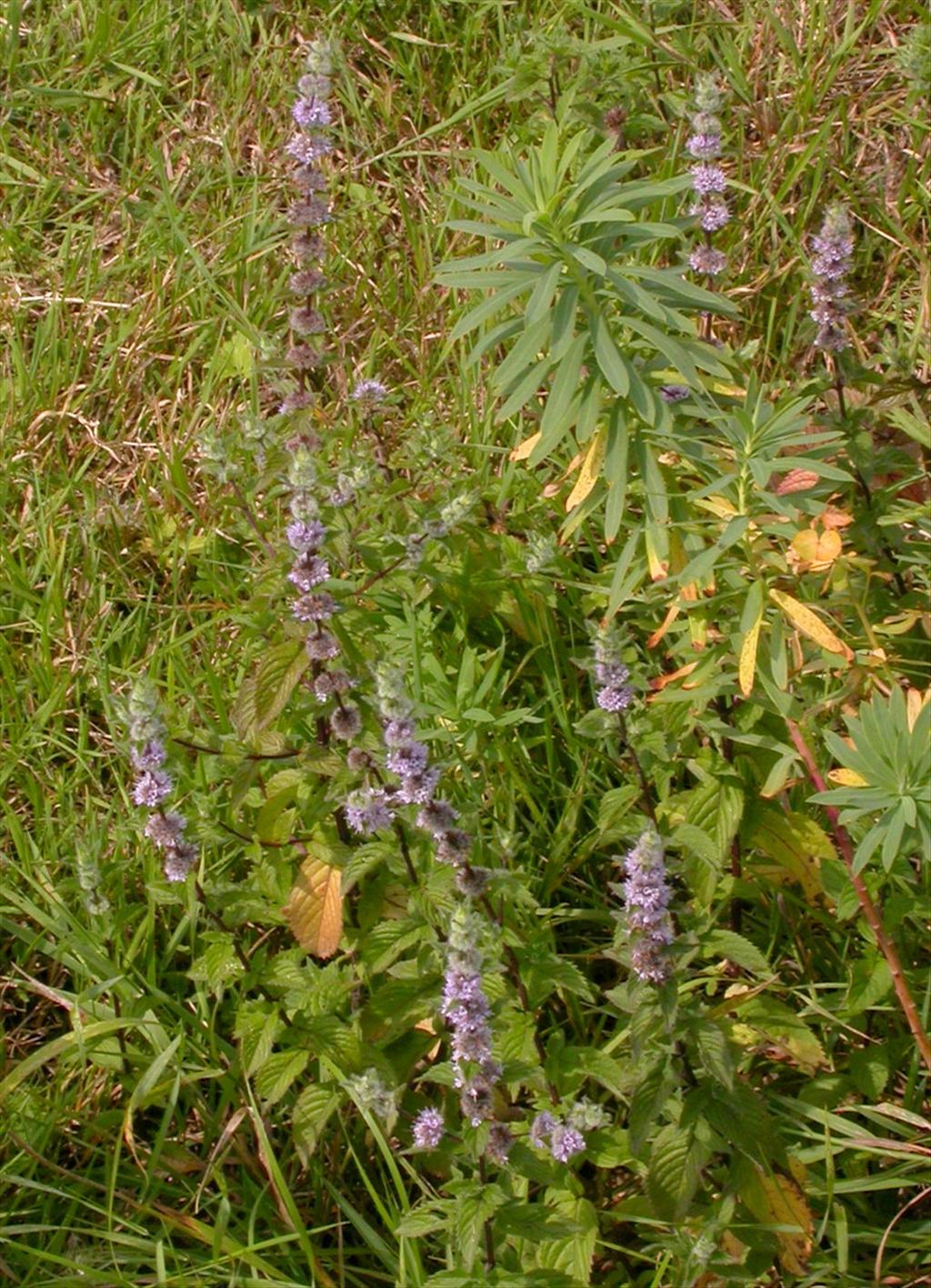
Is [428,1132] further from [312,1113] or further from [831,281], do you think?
[831,281]

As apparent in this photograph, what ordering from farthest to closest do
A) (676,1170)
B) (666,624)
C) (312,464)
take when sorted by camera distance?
(666,624)
(312,464)
(676,1170)

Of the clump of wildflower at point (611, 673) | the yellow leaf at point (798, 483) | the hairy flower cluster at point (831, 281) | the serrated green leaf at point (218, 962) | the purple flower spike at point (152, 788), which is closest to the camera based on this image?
the clump of wildflower at point (611, 673)

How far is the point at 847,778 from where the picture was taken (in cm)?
274

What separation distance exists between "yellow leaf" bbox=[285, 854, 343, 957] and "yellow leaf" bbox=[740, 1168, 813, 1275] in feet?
2.91

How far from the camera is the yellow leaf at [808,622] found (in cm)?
271

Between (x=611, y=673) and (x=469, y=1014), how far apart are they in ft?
2.06

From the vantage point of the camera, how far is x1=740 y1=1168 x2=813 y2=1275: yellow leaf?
2.64 meters

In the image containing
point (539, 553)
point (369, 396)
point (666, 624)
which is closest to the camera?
point (666, 624)

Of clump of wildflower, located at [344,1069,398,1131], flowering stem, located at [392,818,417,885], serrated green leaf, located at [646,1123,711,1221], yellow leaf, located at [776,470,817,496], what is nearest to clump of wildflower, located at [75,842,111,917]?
flowering stem, located at [392,818,417,885]

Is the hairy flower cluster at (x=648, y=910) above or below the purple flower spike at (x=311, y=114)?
below

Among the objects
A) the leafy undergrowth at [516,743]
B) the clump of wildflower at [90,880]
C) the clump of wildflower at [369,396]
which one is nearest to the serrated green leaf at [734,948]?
the leafy undergrowth at [516,743]

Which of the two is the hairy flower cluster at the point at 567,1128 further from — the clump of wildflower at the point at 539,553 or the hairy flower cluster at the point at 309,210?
the hairy flower cluster at the point at 309,210

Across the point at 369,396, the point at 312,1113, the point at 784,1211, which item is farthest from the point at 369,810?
the point at 369,396

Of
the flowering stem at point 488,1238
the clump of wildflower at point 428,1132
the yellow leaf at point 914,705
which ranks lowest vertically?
the flowering stem at point 488,1238
